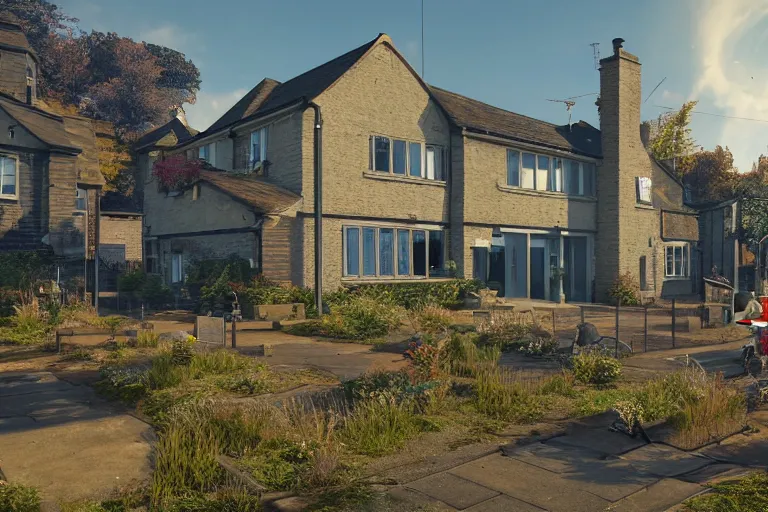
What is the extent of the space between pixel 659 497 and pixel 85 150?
2903cm

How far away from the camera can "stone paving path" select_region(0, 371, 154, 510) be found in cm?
544

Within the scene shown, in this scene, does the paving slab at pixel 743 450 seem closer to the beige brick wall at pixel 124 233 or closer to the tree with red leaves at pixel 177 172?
the tree with red leaves at pixel 177 172

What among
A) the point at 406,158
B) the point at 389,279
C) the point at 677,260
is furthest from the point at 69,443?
the point at 677,260

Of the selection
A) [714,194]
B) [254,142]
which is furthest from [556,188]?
[714,194]

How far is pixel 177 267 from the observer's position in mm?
23625

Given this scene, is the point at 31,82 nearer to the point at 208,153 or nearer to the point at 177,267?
the point at 208,153

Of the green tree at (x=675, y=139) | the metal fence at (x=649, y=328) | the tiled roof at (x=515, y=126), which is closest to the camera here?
the metal fence at (x=649, y=328)

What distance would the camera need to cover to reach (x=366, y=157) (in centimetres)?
2109

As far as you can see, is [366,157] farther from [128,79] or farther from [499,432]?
[128,79]

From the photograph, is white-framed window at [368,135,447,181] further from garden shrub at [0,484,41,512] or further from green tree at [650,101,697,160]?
green tree at [650,101,697,160]

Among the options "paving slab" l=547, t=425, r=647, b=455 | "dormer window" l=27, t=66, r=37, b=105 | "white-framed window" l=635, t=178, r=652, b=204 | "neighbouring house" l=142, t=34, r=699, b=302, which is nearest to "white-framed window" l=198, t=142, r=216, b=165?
"neighbouring house" l=142, t=34, r=699, b=302

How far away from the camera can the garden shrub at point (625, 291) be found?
27031 mm

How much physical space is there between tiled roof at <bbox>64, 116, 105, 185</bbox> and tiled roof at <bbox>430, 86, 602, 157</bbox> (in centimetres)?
1478

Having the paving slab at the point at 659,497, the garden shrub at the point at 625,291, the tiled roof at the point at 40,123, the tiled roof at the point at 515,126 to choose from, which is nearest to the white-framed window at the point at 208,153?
the tiled roof at the point at 40,123
